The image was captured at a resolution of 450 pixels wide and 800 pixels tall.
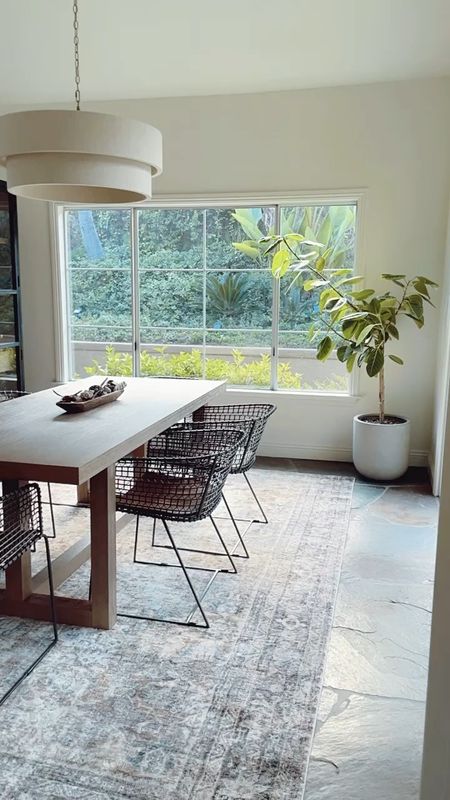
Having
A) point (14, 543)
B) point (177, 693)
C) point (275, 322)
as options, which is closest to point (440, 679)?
point (177, 693)

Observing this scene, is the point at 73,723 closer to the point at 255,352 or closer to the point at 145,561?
the point at 145,561

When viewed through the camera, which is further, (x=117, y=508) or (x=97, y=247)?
(x=97, y=247)

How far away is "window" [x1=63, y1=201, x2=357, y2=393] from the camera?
497 cm

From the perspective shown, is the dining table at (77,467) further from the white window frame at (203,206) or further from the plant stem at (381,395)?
the white window frame at (203,206)

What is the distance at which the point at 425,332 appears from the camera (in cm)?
465

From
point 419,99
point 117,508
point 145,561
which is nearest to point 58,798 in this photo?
point 117,508

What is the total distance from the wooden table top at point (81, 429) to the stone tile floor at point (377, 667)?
1106 millimetres

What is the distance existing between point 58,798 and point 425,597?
1782 millimetres

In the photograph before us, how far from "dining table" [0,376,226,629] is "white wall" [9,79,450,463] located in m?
2.17

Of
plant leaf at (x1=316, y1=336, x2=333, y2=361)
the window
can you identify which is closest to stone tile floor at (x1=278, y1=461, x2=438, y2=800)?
plant leaf at (x1=316, y1=336, x2=333, y2=361)

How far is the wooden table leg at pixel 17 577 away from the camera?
2545mm

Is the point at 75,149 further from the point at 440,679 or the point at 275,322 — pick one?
the point at 275,322

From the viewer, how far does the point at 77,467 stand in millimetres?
2096

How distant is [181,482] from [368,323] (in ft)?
6.36
